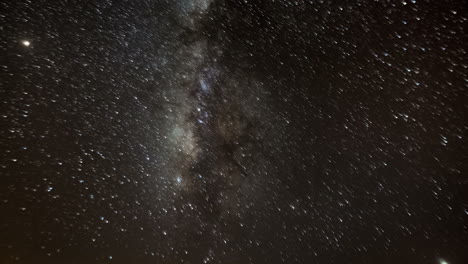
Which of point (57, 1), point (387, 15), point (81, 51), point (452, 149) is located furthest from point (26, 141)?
point (452, 149)

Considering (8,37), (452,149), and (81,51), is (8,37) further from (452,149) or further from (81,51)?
(452,149)

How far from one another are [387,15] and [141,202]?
1.18 metres

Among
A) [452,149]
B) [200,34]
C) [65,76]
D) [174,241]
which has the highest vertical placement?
[452,149]

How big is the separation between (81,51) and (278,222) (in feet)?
3.59

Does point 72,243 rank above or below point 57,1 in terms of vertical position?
below

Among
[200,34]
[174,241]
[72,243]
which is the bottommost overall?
[72,243]

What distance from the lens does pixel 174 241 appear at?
1101 mm

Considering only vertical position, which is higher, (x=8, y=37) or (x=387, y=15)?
(x=387, y=15)

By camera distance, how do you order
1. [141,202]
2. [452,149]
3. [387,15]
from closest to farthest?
[387,15], [452,149], [141,202]

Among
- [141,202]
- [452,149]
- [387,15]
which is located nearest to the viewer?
[387,15]

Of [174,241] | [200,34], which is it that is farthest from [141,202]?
[200,34]

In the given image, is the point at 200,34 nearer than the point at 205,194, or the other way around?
the point at 200,34

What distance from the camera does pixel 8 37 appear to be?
0.91m

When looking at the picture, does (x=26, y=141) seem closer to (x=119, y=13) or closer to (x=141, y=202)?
(x=141, y=202)
